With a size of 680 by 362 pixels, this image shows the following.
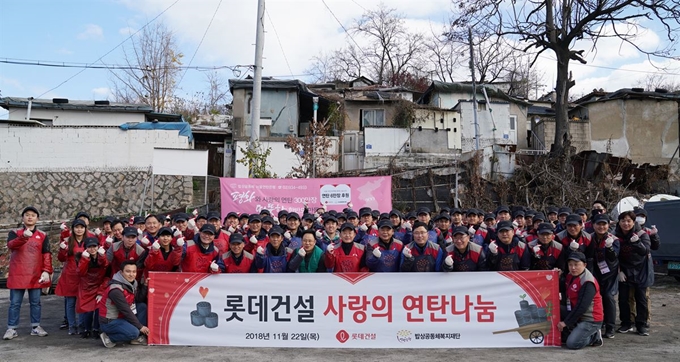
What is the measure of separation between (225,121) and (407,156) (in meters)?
12.7

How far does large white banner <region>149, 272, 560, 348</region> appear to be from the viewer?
6.11 meters

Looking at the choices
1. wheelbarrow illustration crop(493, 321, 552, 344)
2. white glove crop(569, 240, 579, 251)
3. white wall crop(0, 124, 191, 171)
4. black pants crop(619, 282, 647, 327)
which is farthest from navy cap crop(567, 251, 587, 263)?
white wall crop(0, 124, 191, 171)

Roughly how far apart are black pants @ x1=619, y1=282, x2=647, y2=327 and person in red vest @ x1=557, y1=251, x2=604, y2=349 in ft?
3.48

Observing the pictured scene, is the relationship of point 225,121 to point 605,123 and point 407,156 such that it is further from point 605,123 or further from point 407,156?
point 605,123

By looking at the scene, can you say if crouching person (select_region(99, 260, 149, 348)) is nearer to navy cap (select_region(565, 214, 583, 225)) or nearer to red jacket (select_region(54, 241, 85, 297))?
red jacket (select_region(54, 241, 85, 297))

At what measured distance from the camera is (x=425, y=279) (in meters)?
6.23

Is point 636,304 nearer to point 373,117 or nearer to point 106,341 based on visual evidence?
point 106,341

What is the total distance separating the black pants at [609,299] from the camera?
666 centimetres

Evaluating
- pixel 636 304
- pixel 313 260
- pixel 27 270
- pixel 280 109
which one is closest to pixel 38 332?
pixel 27 270

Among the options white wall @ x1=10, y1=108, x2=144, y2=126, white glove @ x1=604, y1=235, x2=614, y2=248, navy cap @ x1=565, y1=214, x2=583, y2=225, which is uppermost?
white wall @ x1=10, y1=108, x2=144, y2=126

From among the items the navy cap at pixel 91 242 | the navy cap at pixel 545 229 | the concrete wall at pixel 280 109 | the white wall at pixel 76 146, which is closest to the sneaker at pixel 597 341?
the navy cap at pixel 545 229

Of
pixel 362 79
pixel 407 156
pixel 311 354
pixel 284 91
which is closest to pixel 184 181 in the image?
pixel 284 91

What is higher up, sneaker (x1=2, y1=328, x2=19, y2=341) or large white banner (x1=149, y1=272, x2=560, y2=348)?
large white banner (x1=149, y1=272, x2=560, y2=348)

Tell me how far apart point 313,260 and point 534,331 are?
2779 millimetres
